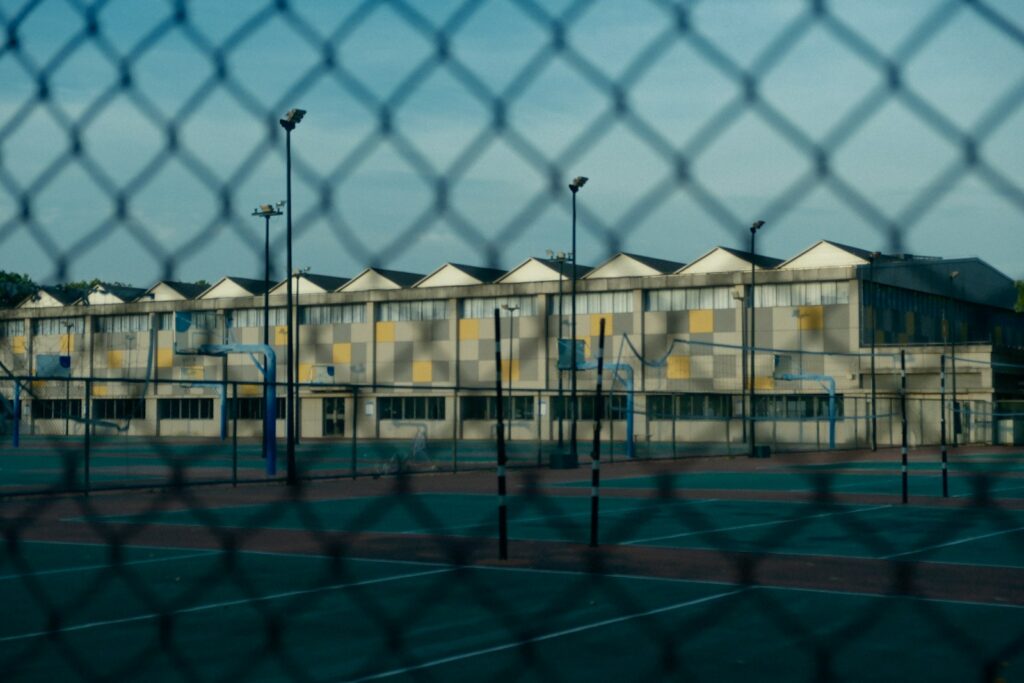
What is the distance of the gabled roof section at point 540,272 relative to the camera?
276 cm

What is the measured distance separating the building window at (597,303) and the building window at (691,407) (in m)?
22.0

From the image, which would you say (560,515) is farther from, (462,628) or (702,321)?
(702,321)

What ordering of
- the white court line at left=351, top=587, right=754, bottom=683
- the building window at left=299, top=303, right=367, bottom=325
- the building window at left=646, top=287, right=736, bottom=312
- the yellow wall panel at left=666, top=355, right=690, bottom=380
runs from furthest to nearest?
the yellow wall panel at left=666, top=355, right=690, bottom=380, the white court line at left=351, top=587, right=754, bottom=683, the building window at left=646, top=287, right=736, bottom=312, the building window at left=299, top=303, right=367, bottom=325

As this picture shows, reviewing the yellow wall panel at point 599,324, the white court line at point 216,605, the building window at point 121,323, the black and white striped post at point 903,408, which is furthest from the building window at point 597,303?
the white court line at point 216,605

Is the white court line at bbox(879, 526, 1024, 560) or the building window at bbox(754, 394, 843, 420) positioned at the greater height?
the building window at bbox(754, 394, 843, 420)

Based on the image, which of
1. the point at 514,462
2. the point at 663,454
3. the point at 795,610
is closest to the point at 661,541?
the point at 795,610

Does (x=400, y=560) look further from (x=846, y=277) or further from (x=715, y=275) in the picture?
(x=846, y=277)

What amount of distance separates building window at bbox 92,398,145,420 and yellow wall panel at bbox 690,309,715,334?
12.1 m

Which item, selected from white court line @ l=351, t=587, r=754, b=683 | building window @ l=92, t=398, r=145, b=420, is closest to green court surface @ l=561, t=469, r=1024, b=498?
building window @ l=92, t=398, r=145, b=420

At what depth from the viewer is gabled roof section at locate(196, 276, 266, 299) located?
115 inches

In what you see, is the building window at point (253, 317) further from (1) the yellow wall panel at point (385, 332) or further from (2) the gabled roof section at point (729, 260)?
(2) the gabled roof section at point (729, 260)

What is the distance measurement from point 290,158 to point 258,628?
14.4 ft

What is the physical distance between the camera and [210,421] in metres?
18.0

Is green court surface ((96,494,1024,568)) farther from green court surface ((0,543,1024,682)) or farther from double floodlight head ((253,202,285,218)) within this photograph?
double floodlight head ((253,202,285,218))
